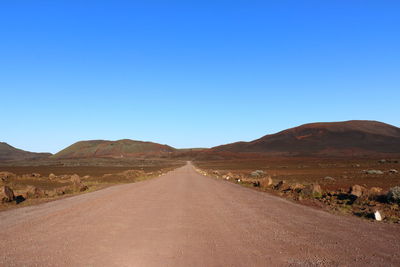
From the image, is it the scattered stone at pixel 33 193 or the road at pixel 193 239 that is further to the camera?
the scattered stone at pixel 33 193

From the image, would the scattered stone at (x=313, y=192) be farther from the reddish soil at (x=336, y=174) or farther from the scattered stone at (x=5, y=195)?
the scattered stone at (x=5, y=195)

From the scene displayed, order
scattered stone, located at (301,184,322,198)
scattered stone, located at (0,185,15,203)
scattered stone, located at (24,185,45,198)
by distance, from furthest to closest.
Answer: scattered stone, located at (24,185,45,198), scattered stone, located at (301,184,322,198), scattered stone, located at (0,185,15,203)

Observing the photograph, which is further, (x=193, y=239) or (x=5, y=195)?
(x=5, y=195)

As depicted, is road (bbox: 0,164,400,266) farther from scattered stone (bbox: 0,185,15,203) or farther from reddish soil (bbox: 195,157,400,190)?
reddish soil (bbox: 195,157,400,190)

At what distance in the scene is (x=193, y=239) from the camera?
9227mm

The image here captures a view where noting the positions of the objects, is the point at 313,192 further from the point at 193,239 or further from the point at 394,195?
the point at 193,239

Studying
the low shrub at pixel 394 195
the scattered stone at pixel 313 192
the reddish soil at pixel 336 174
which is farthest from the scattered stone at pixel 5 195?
the reddish soil at pixel 336 174

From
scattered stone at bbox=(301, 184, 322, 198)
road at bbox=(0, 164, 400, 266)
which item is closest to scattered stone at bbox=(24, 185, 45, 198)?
road at bbox=(0, 164, 400, 266)

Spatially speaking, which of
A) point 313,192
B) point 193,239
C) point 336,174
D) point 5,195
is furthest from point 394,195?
point 336,174

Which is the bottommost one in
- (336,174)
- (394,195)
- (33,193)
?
(336,174)

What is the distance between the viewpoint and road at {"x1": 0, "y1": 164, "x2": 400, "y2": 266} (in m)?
7.29

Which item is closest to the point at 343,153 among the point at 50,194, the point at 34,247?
the point at 50,194

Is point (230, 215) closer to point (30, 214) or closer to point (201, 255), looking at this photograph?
point (201, 255)

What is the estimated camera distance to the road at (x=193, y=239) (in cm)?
729
